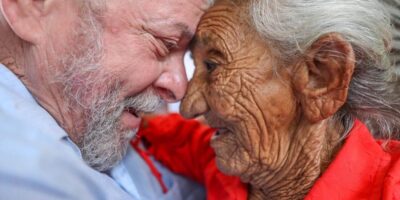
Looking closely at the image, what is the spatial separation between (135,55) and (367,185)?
0.70 m

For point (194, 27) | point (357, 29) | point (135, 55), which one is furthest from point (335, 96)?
point (135, 55)

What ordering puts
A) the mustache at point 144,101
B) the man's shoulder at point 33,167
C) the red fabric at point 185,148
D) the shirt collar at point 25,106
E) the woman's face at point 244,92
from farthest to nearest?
1. the red fabric at point 185,148
2. the mustache at point 144,101
3. the woman's face at point 244,92
4. the shirt collar at point 25,106
5. the man's shoulder at point 33,167

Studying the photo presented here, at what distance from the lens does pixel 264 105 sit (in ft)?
4.16

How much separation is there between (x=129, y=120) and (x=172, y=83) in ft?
0.58

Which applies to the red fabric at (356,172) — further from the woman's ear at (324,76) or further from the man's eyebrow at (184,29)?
the man's eyebrow at (184,29)

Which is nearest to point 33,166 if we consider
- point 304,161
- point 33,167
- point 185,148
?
point 33,167

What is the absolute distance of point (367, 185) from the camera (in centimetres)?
125

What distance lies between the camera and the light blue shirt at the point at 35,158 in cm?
93

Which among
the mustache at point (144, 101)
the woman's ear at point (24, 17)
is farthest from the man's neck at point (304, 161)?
the woman's ear at point (24, 17)

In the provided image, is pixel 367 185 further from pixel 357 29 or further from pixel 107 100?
pixel 107 100

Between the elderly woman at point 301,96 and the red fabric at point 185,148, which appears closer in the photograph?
the elderly woman at point 301,96

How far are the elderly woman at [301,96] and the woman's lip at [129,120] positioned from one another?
0.19 meters

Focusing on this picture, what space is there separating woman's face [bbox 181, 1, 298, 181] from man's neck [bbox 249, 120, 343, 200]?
0.03 meters

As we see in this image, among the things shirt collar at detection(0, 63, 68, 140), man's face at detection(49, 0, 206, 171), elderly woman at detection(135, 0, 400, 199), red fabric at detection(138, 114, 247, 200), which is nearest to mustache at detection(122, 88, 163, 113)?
man's face at detection(49, 0, 206, 171)
